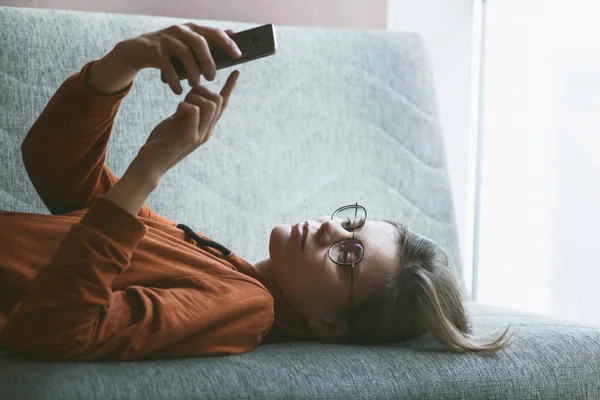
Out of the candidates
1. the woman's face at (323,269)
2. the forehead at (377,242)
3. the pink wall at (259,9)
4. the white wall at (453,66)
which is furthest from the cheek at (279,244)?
the white wall at (453,66)

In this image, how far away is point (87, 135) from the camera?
127 cm

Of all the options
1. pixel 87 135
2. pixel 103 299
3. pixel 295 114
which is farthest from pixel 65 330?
pixel 295 114

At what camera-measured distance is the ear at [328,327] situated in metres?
1.37

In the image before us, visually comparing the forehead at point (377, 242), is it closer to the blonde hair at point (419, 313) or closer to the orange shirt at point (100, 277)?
the blonde hair at point (419, 313)

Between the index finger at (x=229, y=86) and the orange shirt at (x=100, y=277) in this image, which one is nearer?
the orange shirt at (x=100, y=277)

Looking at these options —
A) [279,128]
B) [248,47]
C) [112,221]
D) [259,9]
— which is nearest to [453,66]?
[259,9]

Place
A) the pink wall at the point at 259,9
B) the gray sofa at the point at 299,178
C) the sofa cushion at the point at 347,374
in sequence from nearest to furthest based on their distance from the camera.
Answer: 1. the sofa cushion at the point at 347,374
2. the gray sofa at the point at 299,178
3. the pink wall at the point at 259,9

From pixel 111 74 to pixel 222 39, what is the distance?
197 mm

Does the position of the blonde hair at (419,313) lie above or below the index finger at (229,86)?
below

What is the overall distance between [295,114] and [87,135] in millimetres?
658

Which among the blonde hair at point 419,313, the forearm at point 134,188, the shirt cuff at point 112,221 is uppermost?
the forearm at point 134,188

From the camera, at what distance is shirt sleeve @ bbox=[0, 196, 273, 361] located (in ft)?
3.26

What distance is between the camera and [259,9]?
2152 mm

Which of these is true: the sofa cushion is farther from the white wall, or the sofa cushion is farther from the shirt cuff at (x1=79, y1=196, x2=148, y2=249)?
the white wall
